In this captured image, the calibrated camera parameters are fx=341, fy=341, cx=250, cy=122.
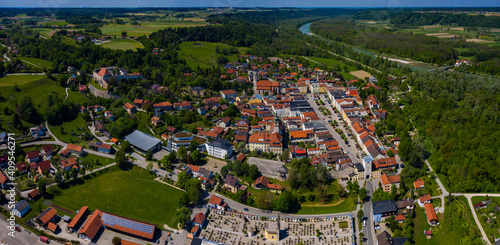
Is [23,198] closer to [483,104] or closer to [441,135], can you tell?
[441,135]

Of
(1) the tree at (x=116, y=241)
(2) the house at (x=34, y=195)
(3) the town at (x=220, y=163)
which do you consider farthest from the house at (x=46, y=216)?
(1) the tree at (x=116, y=241)

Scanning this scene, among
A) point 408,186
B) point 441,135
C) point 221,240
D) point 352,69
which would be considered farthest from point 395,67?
point 221,240

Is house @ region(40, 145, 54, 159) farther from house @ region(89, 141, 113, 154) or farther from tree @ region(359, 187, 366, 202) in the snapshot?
tree @ region(359, 187, 366, 202)

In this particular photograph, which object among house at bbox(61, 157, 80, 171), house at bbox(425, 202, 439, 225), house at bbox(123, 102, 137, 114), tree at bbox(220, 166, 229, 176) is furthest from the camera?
house at bbox(123, 102, 137, 114)

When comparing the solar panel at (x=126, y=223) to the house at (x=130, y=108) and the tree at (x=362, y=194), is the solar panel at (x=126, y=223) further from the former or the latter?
the house at (x=130, y=108)

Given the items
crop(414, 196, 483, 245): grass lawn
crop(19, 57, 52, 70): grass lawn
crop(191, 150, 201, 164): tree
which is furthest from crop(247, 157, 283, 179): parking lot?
crop(19, 57, 52, 70): grass lawn
